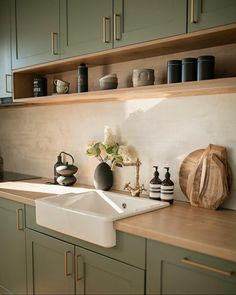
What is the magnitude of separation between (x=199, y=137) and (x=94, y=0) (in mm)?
1028

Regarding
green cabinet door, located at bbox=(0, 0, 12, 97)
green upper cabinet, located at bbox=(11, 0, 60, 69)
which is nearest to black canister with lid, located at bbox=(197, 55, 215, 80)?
green upper cabinet, located at bbox=(11, 0, 60, 69)

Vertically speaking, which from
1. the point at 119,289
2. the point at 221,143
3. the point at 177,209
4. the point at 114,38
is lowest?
the point at 119,289

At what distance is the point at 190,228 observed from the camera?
53.4 inches

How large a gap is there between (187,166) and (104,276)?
2.53ft

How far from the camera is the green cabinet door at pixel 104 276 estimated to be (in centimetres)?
142

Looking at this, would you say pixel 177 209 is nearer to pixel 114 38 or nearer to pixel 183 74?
pixel 183 74

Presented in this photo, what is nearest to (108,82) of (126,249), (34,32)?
(34,32)

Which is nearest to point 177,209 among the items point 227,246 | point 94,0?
point 227,246

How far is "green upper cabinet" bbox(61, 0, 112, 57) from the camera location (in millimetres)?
1818

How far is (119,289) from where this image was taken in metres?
1.48

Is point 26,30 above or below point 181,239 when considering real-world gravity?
above

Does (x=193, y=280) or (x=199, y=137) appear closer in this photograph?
(x=193, y=280)

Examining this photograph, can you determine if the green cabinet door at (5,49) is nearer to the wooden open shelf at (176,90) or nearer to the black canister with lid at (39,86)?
the black canister with lid at (39,86)

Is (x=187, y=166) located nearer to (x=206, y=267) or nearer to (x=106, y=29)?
(x=206, y=267)
